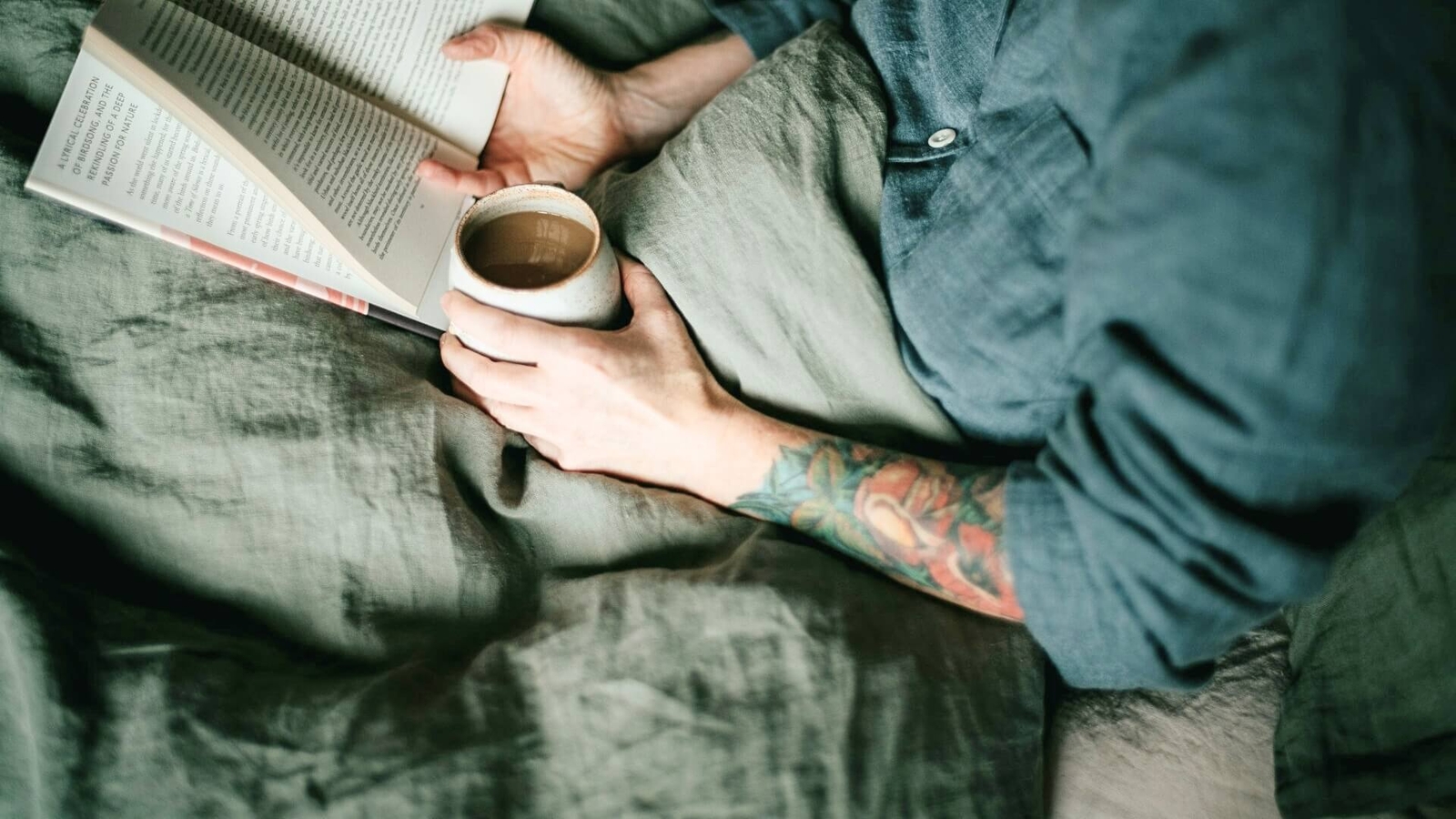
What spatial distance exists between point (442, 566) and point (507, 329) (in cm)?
20

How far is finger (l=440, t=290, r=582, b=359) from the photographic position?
666mm

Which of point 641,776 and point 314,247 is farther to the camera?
point 314,247

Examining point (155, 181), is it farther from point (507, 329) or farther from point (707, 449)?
point (707, 449)

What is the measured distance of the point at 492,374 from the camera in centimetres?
73

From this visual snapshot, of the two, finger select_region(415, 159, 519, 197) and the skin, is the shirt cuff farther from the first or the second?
finger select_region(415, 159, 519, 197)

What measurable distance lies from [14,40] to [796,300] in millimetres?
751

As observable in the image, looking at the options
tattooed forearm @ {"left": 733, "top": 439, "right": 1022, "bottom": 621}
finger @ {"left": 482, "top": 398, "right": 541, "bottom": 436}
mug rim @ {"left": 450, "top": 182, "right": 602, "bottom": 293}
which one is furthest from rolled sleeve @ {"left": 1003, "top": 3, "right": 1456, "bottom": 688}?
finger @ {"left": 482, "top": 398, "right": 541, "bottom": 436}

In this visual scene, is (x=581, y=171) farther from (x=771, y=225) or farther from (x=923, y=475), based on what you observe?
(x=923, y=475)

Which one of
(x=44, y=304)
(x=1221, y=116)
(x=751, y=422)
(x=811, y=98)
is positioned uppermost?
(x=1221, y=116)

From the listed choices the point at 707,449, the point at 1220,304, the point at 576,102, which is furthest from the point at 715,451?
the point at 576,102

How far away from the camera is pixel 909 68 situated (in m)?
0.81

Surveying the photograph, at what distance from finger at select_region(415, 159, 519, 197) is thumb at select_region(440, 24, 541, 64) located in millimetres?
128

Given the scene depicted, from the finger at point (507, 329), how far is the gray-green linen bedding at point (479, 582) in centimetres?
12

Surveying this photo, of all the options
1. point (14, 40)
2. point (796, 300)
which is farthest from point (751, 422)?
point (14, 40)
